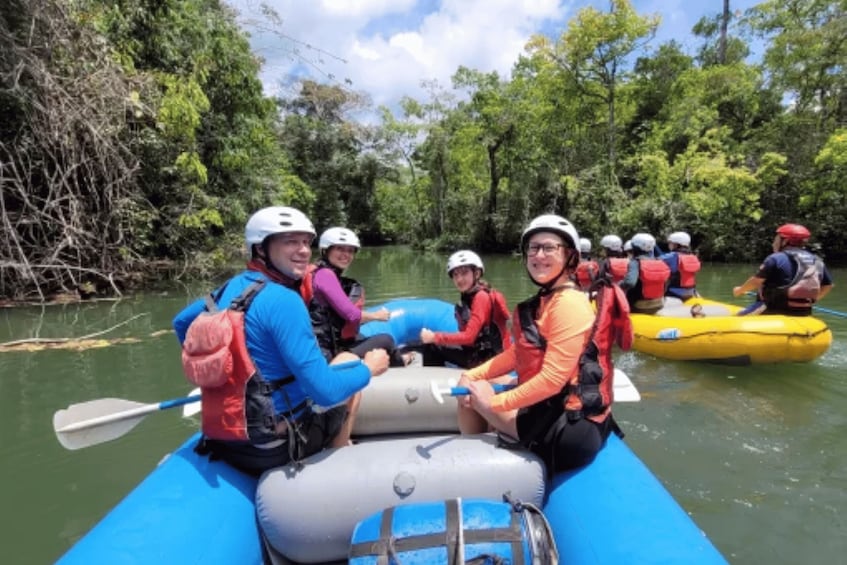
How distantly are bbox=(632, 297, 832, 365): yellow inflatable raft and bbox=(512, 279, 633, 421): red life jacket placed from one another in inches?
151

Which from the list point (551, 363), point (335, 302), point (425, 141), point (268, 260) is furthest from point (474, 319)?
point (425, 141)

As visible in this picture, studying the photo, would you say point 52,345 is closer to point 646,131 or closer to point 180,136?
point 180,136

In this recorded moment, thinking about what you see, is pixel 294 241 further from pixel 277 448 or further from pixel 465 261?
pixel 465 261

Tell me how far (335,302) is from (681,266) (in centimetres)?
535

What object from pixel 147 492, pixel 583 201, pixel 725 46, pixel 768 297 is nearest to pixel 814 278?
pixel 768 297

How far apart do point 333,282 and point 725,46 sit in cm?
2584

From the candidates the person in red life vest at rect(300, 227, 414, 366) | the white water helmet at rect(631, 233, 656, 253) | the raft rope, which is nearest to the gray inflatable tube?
the person in red life vest at rect(300, 227, 414, 366)

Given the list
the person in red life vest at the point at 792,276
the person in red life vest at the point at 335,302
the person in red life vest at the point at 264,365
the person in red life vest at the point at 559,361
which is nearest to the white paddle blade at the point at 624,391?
the person in red life vest at the point at 559,361

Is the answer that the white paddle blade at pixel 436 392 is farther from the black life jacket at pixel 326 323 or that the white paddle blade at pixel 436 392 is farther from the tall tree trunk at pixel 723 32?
the tall tree trunk at pixel 723 32

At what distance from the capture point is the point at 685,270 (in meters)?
7.07

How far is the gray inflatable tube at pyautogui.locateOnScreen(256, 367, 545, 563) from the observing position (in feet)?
6.50

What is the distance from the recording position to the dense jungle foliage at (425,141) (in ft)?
29.1

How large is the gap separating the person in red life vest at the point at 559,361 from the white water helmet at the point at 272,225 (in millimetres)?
1034

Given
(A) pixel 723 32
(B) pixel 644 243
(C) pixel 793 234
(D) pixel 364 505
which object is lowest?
(D) pixel 364 505
